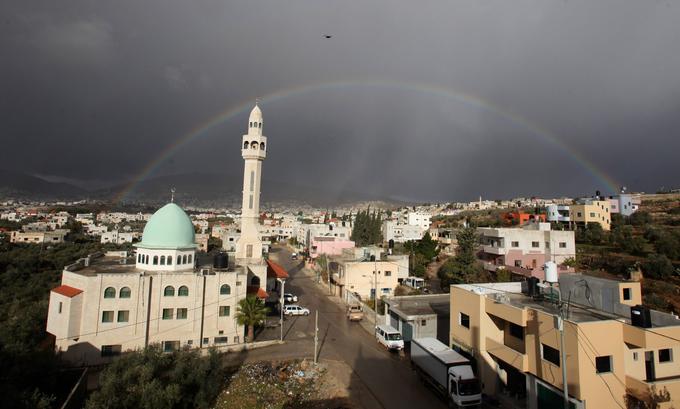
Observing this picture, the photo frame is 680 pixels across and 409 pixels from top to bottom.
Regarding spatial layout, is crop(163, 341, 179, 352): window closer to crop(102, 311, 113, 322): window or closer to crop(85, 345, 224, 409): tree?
crop(102, 311, 113, 322): window

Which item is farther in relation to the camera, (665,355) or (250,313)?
(250,313)

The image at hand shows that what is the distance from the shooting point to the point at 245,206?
39375mm

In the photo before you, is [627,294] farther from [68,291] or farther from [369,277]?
[68,291]

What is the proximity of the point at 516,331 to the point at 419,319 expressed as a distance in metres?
7.26

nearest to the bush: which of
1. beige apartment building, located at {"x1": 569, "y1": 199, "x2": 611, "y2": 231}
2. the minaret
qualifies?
beige apartment building, located at {"x1": 569, "y1": 199, "x2": 611, "y2": 231}

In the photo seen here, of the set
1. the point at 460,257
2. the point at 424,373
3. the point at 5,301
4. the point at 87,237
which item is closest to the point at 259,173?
the point at 460,257

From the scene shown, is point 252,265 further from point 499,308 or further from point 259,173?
point 499,308

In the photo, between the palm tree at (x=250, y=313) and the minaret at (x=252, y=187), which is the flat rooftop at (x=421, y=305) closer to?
the palm tree at (x=250, y=313)

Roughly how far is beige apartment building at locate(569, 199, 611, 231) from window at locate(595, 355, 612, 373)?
194 ft

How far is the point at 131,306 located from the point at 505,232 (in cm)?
3712

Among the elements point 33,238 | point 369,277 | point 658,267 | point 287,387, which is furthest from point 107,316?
point 33,238

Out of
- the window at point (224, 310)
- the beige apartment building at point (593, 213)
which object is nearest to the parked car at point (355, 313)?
the window at point (224, 310)

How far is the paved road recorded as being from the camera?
18.2 meters

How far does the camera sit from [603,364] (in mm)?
13945
